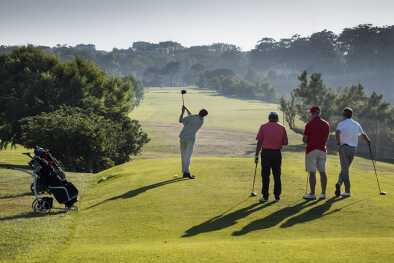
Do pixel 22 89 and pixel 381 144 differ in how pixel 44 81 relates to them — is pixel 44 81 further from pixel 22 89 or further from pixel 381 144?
pixel 381 144

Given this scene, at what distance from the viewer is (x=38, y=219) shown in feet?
47.6

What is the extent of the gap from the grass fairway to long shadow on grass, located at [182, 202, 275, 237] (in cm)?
3

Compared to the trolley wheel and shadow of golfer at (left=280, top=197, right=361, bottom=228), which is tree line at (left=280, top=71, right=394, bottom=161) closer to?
shadow of golfer at (left=280, top=197, right=361, bottom=228)

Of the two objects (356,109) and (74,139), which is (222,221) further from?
(356,109)

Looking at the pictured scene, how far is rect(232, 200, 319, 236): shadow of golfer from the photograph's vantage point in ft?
42.1

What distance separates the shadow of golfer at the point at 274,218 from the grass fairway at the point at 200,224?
1.0 inches

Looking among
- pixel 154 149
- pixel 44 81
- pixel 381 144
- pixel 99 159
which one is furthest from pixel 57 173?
pixel 381 144

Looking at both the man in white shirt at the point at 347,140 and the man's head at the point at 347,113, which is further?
the man in white shirt at the point at 347,140

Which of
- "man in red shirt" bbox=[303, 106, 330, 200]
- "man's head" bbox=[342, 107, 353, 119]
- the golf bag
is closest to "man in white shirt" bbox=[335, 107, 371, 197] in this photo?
"man's head" bbox=[342, 107, 353, 119]

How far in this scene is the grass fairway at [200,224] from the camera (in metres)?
10.5

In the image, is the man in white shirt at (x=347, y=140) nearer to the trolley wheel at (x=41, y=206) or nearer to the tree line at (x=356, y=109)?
the trolley wheel at (x=41, y=206)

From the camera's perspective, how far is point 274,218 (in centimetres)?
1391

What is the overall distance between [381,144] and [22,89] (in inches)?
2213

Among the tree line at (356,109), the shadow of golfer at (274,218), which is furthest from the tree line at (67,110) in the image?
the tree line at (356,109)
